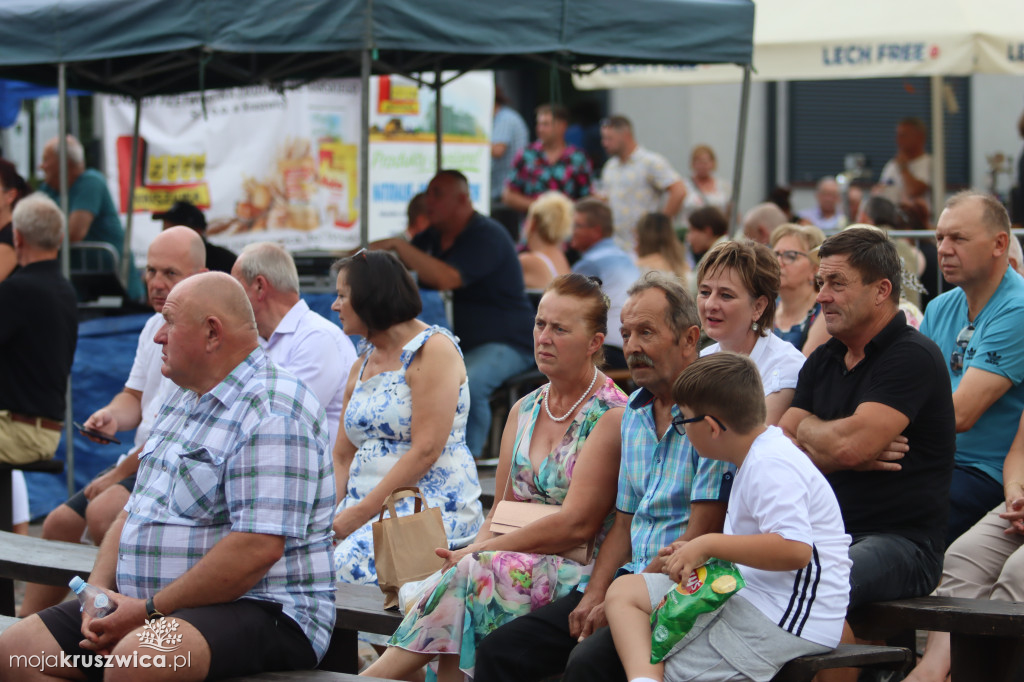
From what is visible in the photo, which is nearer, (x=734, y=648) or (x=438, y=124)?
→ (x=734, y=648)

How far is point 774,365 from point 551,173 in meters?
7.24

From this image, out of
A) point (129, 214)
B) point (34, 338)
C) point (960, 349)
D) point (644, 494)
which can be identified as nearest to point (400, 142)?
point (129, 214)

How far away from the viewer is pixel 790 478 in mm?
2914

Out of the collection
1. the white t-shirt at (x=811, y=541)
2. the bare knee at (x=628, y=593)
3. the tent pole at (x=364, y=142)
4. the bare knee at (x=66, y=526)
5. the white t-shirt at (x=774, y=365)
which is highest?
the tent pole at (x=364, y=142)

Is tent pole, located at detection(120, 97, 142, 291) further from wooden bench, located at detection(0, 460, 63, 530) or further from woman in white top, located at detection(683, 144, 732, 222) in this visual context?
woman in white top, located at detection(683, 144, 732, 222)

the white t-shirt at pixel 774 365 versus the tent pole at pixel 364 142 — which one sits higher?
the tent pole at pixel 364 142

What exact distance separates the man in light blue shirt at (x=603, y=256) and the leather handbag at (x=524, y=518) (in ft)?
13.7

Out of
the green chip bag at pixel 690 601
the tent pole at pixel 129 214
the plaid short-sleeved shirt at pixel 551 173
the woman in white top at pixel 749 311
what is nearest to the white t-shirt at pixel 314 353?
the woman in white top at pixel 749 311

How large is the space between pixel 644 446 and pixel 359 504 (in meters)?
1.30

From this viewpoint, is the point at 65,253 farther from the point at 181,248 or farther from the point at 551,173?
the point at 551,173

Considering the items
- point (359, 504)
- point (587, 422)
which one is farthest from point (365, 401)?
point (587, 422)

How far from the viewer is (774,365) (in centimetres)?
391

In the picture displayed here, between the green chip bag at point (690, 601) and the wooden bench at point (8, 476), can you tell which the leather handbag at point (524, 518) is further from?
the wooden bench at point (8, 476)

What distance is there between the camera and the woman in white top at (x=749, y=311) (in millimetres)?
3803
